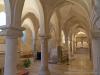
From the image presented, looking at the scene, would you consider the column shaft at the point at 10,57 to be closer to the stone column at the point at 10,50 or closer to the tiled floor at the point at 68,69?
the stone column at the point at 10,50

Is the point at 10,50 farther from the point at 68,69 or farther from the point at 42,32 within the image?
the point at 68,69

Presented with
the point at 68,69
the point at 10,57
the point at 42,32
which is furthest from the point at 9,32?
the point at 68,69

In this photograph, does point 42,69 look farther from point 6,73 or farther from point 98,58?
point 6,73

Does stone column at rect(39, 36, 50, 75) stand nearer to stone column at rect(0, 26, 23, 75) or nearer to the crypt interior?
the crypt interior

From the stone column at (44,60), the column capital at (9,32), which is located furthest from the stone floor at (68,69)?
the column capital at (9,32)

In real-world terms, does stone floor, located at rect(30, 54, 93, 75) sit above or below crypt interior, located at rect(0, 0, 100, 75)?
below

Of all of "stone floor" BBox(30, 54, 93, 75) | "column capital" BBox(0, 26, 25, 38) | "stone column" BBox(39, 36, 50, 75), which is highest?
"column capital" BBox(0, 26, 25, 38)

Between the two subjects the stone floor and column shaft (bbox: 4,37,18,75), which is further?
the stone floor

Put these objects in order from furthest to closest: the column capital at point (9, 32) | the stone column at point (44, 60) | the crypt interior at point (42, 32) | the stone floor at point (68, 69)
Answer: the stone floor at point (68, 69), the stone column at point (44, 60), the crypt interior at point (42, 32), the column capital at point (9, 32)

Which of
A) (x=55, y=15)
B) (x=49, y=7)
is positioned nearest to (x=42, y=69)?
(x=49, y=7)

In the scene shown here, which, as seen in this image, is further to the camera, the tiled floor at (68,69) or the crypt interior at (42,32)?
the tiled floor at (68,69)

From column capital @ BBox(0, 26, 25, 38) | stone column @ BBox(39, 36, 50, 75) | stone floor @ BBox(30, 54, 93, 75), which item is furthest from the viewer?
stone floor @ BBox(30, 54, 93, 75)

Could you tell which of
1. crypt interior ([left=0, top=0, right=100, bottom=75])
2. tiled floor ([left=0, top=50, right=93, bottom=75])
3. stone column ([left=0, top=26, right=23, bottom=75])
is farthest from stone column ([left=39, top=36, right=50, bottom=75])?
stone column ([left=0, top=26, right=23, bottom=75])

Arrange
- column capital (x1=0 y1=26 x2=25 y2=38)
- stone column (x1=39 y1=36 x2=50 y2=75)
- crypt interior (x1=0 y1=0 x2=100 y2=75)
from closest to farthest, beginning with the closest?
column capital (x1=0 y1=26 x2=25 y2=38) < crypt interior (x1=0 y1=0 x2=100 y2=75) < stone column (x1=39 y1=36 x2=50 y2=75)
